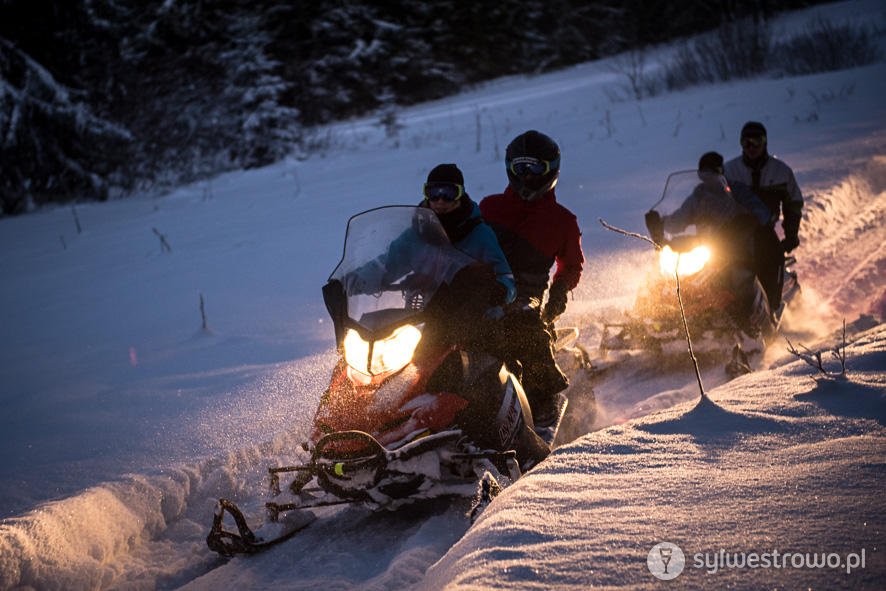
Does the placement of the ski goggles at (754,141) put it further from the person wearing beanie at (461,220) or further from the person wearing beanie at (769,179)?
the person wearing beanie at (461,220)

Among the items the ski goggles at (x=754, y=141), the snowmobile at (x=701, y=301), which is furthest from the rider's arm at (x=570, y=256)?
the ski goggles at (x=754, y=141)

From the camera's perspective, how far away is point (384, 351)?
305cm

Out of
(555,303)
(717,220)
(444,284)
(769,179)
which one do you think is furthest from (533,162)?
(769,179)

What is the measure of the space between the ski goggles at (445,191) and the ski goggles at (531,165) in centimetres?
53

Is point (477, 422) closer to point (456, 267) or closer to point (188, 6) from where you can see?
point (456, 267)

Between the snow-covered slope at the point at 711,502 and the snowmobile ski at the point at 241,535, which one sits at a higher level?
the snow-covered slope at the point at 711,502

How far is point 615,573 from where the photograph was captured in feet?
6.32

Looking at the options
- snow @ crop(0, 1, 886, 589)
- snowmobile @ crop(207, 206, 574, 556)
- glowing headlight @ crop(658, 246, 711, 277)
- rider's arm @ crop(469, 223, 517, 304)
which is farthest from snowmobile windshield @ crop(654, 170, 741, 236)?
snowmobile @ crop(207, 206, 574, 556)

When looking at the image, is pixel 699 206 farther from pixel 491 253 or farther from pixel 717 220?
pixel 491 253

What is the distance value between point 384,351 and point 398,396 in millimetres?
233

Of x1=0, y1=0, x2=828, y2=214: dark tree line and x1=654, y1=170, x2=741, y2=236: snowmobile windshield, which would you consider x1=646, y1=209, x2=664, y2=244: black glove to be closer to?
x1=654, y1=170, x2=741, y2=236: snowmobile windshield

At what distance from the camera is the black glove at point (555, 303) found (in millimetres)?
4250

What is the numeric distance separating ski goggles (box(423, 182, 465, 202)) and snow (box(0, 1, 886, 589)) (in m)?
1.56

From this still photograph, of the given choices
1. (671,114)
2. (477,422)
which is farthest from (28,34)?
(477,422)
